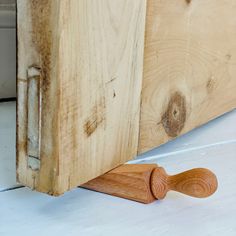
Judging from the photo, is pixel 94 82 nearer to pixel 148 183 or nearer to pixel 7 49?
pixel 148 183

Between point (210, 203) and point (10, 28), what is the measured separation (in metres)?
0.71

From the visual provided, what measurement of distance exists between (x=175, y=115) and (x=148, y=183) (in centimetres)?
17

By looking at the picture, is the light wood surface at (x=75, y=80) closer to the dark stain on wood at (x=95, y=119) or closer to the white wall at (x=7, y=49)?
the dark stain on wood at (x=95, y=119)

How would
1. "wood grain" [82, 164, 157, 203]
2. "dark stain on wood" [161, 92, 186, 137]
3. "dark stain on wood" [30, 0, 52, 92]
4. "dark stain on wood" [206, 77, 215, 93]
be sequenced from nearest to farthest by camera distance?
"dark stain on wood" [30, 0, 52, 92], "wood grain" [82, 164, 157, 203], "dark stain on wood" [161, 92, 186, 137], "dark stain on wood" [206, 77, 215, 93]

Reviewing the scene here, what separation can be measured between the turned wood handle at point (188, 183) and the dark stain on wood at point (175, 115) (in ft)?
0.42

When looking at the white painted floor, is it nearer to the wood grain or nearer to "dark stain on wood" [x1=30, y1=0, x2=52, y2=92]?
the wood grain

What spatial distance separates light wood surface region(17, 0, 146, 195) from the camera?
0.44 meters

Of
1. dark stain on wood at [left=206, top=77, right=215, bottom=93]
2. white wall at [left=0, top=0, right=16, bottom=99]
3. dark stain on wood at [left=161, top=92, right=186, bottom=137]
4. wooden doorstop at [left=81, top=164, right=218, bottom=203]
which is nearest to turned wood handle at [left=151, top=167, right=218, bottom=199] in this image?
wooden doorstop at [left=81, top=164, right=218, bottom=203]

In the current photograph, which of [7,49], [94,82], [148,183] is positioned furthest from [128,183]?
[7,49]

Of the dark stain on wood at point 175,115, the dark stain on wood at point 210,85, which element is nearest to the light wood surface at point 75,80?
the dark stain on wood at point 175,115

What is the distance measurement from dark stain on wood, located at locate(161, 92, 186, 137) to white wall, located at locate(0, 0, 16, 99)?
0.52 meters

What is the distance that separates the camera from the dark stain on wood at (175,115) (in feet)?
2.18

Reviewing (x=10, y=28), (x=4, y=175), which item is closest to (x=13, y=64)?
(x=10, y=28)

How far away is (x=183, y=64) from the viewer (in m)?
0.67
